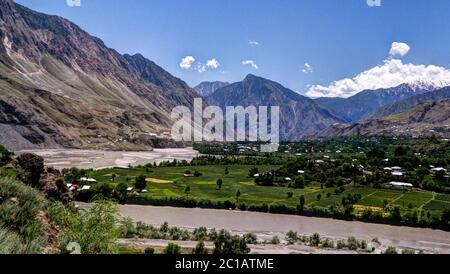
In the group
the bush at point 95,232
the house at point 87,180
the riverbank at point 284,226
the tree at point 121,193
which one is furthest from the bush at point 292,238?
the house at point 87,180

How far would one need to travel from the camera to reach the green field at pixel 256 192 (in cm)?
7044

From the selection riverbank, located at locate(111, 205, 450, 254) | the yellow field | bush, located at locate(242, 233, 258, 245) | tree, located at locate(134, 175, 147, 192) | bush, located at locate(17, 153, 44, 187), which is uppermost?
bush, located at locate(17, 153, 44, 187)

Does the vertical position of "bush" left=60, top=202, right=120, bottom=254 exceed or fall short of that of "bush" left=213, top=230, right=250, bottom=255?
it exceeds it

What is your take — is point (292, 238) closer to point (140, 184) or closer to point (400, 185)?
point (140, 184)

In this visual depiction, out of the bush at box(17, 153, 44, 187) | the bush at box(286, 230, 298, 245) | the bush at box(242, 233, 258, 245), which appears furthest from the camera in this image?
the bush at box(286, 230, 298, 245)

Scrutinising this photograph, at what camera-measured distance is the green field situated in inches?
2773

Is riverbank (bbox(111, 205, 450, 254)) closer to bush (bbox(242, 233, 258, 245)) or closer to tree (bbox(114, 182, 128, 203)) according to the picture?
tree (bbox(114, 182, 128, 203))

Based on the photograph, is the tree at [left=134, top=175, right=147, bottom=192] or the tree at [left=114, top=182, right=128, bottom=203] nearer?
the tree at [left=114, top=182, right=128, bottom=203]

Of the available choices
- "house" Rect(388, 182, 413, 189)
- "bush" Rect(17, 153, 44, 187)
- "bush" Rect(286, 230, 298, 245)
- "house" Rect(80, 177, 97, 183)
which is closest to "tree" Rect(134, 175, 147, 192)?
"house" Rect(80, 177, 97, 183)

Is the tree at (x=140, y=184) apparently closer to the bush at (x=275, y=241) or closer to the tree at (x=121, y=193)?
the tree at (x=121, y=193)

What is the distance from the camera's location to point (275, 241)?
1848 inches
